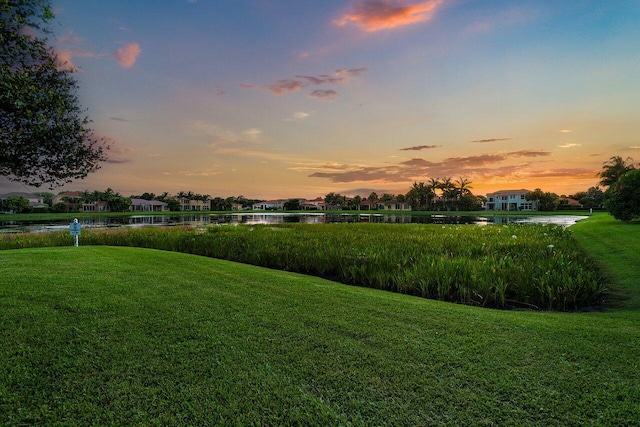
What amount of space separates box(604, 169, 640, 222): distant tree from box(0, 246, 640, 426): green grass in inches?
883

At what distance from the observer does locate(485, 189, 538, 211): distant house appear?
307 ft

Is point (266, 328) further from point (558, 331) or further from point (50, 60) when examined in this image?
point (50, 60)

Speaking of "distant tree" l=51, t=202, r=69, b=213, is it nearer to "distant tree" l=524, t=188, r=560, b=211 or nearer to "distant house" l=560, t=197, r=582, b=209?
"distant tree" l=524, t=188, r=560, b=211

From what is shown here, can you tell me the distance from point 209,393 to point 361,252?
831 centimetres

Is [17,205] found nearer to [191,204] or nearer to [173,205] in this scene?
[173,205]

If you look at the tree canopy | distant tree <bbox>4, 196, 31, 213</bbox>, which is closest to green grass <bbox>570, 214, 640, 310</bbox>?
the tree canopy

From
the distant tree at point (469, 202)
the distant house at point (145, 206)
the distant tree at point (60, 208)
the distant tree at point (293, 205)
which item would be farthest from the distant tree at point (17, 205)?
the distant tree at point (469, 202)

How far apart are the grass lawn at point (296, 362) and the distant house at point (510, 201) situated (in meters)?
102

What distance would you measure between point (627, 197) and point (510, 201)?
82.4 metres

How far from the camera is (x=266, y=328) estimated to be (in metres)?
4.25

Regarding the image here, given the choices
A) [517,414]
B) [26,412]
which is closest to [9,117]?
[26,412]

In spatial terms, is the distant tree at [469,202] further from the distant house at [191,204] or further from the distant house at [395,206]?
the distant house at [191,204]

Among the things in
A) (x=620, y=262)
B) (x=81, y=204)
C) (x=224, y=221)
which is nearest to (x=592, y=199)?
(x=224, y=221)

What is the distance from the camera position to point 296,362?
3439 mm
